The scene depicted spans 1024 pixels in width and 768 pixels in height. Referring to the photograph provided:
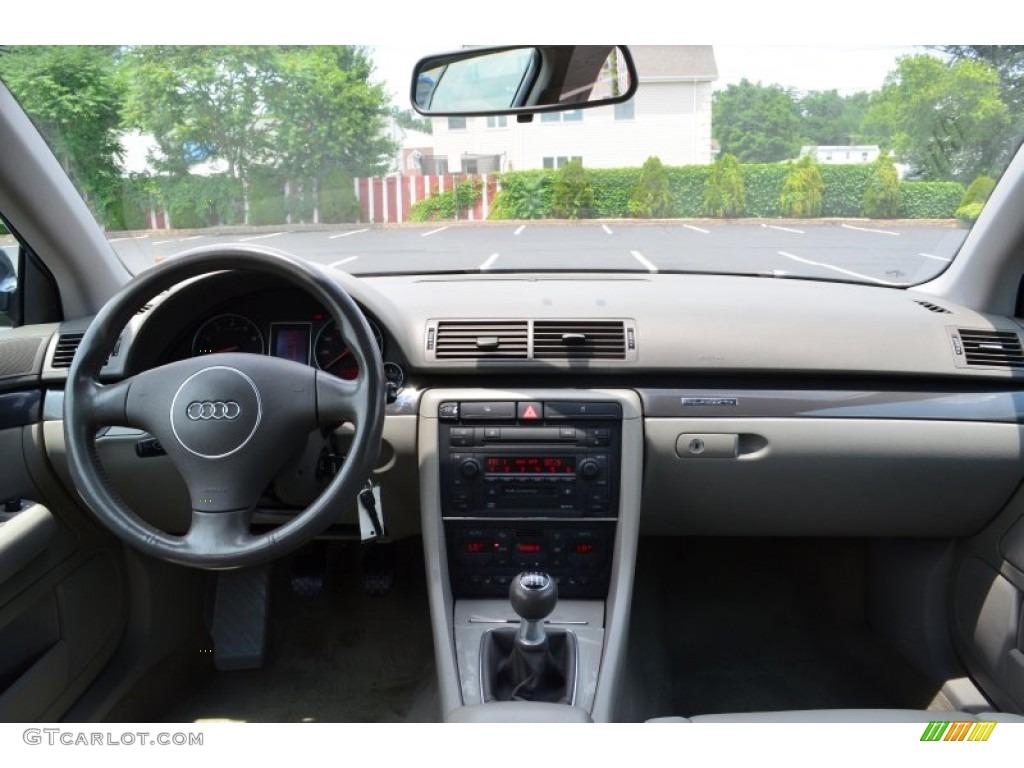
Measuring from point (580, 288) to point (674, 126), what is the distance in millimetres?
2218

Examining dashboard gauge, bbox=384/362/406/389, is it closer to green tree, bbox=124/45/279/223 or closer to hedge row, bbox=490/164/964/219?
green tree, bbox=124/45/279/223

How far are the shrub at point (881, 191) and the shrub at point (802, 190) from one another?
13.9 inches

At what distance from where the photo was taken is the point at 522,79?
2.31 metres

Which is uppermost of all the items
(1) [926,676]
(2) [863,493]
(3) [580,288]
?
(3) [580,288]

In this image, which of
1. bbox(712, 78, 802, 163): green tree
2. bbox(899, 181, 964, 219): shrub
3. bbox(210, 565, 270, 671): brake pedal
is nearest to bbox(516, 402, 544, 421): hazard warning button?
bbox(210, 565, 270, 671): brake pedal

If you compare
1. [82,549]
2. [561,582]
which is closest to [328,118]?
[82,549]

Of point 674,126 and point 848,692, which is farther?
point 674,126

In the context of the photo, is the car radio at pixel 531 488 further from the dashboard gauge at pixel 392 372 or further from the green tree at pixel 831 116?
the green tree at pixel 831 116

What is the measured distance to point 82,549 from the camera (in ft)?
8.76

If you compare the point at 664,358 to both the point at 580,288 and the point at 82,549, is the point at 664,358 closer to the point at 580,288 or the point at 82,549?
the point at 580,288

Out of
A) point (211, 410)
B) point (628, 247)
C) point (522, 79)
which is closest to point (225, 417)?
point (211, 410)

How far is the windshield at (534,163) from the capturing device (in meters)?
2.64
